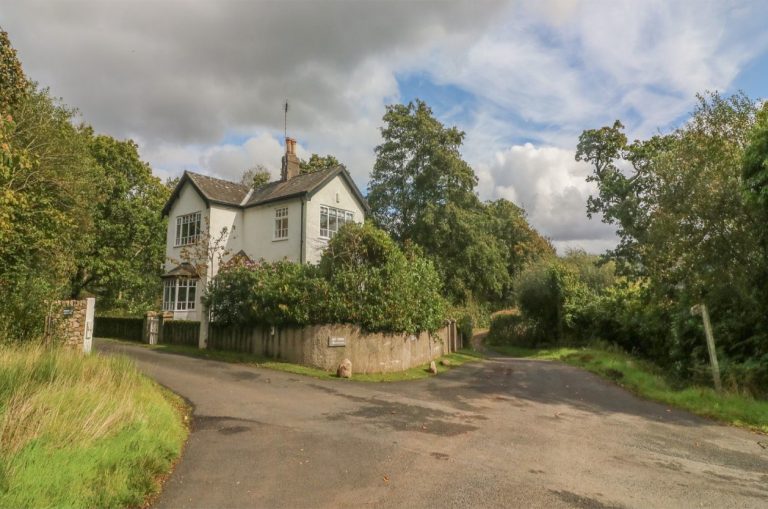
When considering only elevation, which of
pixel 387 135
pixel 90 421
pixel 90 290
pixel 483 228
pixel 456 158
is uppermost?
pixel 387 135

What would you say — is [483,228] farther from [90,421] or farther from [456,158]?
[90,421]

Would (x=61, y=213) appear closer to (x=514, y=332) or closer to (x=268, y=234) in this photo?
(x=268, y=234)

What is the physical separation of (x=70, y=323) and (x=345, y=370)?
811 centimetres

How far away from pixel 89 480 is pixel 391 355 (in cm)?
1237

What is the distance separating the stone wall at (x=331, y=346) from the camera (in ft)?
51.0

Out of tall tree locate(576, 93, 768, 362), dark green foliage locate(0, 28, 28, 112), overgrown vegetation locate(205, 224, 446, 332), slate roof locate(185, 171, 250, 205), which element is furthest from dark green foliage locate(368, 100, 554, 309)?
dark green foliage locate(0, 28, 28, 112)

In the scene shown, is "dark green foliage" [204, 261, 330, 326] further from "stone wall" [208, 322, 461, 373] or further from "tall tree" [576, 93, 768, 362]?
"tall tree" [576, 93, 768, 362]

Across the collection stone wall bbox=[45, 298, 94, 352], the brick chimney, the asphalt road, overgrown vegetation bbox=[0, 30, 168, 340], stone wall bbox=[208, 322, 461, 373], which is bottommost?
the asphalt road

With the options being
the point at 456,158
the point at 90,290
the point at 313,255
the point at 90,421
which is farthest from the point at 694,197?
the point at 90,290

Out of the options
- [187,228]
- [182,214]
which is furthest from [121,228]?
[187,228]

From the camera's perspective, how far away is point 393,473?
20.5 feet

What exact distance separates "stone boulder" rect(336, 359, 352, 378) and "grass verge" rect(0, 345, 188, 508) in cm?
676

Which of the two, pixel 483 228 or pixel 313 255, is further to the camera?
pixel 483 228

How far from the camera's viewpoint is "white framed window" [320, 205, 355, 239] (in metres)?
27.0
